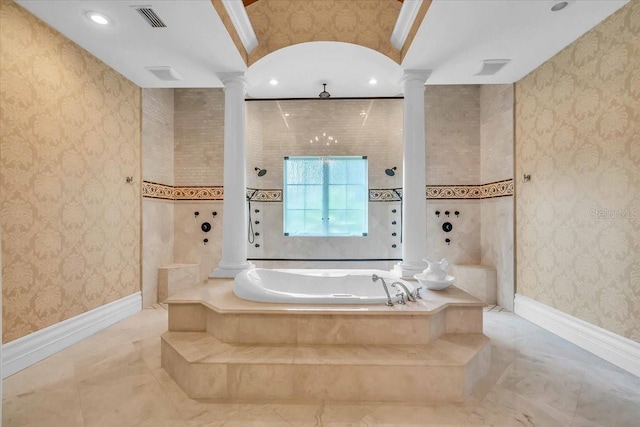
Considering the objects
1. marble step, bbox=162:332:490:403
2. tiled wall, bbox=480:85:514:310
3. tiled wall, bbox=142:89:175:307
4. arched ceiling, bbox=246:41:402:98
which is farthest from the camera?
tiled wall, bbox=142:89:175:307

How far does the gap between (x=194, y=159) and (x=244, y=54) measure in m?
2.02

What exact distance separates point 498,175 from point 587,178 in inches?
50.9

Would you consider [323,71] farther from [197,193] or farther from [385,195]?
[197,193]

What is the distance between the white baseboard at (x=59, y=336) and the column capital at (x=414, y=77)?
406 cm

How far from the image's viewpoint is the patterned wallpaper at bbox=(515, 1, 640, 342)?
239 centimetres

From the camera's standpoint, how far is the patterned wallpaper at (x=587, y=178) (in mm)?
2389

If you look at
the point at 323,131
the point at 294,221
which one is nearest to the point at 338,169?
the point at 323,131

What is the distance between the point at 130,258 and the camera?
3.67 meters

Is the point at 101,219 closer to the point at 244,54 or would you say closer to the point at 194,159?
the point at 194,159

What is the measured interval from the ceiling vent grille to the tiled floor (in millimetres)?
2798

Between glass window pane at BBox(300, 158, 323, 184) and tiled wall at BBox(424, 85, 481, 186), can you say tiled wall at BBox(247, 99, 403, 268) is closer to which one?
glass window pane at BBox(300, 158, 323, 184)

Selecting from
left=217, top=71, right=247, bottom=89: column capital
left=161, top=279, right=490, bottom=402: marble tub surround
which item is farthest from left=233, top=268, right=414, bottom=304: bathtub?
left=217, top=71, right=247, bottom=89: column capital

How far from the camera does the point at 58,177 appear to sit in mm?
2703

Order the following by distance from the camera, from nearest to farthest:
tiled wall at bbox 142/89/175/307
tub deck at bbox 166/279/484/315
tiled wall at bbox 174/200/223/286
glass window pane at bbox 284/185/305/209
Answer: tub deck at bbox 166/279/484/315 → tiled wall at bbox 142/89/175/307 → tiled wall at bbox 174/200/223/286 → glass window pane at bbox 284/185/305/209
